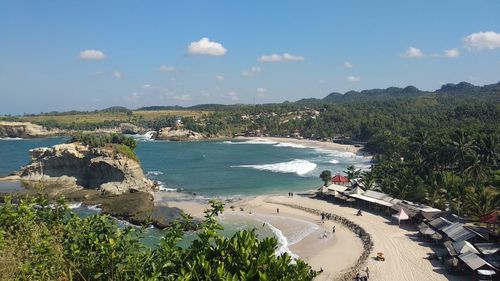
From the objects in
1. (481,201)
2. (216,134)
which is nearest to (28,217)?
(481,201)

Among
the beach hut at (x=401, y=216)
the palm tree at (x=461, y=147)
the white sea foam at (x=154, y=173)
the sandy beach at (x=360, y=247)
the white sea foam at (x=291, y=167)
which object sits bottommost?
the white sea foam at (x=154, y=173)

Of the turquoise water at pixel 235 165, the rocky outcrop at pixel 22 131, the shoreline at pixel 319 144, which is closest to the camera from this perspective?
the turquoise water at pixel 235 165

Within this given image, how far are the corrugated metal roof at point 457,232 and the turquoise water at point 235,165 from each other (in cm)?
2936

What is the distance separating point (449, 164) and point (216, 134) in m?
114

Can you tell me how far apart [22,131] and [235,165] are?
376ft

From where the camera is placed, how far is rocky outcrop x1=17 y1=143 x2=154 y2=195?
200 feet

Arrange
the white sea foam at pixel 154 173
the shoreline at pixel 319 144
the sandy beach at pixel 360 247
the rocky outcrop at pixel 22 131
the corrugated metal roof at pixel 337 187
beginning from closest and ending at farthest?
the sandy beach at pixel 360 247 → the corrugated metal roof at pixel 337 187 → the white sea foam at pixel 154 173 → the shoreline at pixel 319 144 → the rocky outcrop at pixel 22 131

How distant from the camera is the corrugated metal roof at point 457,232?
31.2 m

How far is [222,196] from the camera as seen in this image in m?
59.4

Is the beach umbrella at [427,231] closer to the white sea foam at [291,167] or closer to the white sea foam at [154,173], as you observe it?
the white sea foam at [291,167]

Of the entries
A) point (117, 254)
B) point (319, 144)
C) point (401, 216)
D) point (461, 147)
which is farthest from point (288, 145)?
point (117, 254)

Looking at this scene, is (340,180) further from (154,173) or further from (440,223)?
(154,173)

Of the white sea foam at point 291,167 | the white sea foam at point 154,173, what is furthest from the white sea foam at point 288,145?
the white sea foam at point 154,173

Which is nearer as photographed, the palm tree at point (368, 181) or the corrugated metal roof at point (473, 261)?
the corrugated metal roof at point (473, 261)
